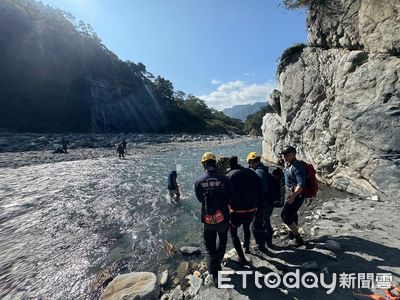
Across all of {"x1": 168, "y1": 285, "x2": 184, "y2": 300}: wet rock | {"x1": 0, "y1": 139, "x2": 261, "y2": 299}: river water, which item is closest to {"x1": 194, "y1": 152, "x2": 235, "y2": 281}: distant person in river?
{"x1": 168, "y1": 285, "x2": 184, "y2": 300}: wet rock

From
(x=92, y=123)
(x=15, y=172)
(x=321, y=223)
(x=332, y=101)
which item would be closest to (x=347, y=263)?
(x=321, y=223)

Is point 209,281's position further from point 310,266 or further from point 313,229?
point 313,229

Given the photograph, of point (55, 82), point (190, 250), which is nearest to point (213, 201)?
point (190, 250)

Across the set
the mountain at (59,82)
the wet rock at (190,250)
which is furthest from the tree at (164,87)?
the wet rock at (190,250)

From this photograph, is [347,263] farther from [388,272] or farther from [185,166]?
[185,166]

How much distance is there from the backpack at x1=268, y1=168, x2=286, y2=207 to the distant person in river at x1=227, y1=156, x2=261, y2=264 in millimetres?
510

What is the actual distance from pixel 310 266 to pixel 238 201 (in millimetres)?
2273

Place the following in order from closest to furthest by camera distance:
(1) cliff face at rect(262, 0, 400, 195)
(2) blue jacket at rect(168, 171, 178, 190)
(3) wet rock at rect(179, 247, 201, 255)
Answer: (3) wet rock at rect(179, 247, 201, 255), (1) cliff face at rect(262, 0, 400, 195), (2) blue jacket at rect(168, 171, 178, 190)

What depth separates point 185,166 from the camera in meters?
28.8

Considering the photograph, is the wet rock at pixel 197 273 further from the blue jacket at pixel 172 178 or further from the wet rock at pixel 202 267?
the blue jacket at pixel 172 178

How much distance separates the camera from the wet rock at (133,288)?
19.9ft

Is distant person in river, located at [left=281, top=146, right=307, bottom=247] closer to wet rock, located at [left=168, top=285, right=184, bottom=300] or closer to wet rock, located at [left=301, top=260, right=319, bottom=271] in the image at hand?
wet rock, located at [left=301, top=260, right=319, bottom=271]

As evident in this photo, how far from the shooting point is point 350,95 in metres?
13.6

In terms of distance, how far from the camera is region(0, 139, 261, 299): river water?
7734 mm
